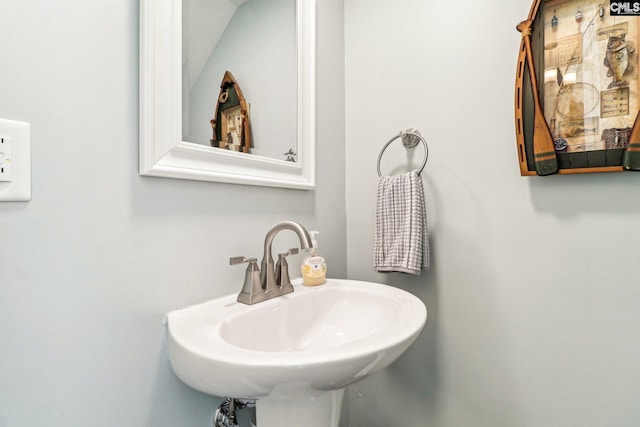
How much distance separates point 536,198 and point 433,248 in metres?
0.37

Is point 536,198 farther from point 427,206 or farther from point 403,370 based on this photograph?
point 403,370

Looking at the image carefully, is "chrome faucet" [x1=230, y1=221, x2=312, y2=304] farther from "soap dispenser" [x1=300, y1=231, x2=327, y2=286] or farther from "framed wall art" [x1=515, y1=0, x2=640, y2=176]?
"framed wall art" [x1=515, y1=0, x2=640, y2=176]

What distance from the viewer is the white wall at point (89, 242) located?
517 mm

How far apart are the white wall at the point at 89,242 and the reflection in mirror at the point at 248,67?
0.46 ft

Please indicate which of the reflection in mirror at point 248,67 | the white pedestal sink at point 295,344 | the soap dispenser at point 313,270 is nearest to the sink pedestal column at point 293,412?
the white pedestal sink at point 295,344

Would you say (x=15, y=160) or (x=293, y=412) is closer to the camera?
(x=15, y=160)

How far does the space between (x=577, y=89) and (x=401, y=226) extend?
0.65 m

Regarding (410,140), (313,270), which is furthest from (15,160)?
(410,140)

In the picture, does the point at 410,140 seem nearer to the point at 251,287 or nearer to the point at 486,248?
the point at 486,248

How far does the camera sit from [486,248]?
42.5 inches

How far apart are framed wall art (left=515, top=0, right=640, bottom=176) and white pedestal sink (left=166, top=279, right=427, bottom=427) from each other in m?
0.64

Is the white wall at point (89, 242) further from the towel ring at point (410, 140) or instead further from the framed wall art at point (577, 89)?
the framed wall art at point (577, 89)

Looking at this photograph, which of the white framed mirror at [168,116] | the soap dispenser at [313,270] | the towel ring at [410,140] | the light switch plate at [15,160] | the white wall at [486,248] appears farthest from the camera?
the towel ring at [410,140]

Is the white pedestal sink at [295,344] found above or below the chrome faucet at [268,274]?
below
